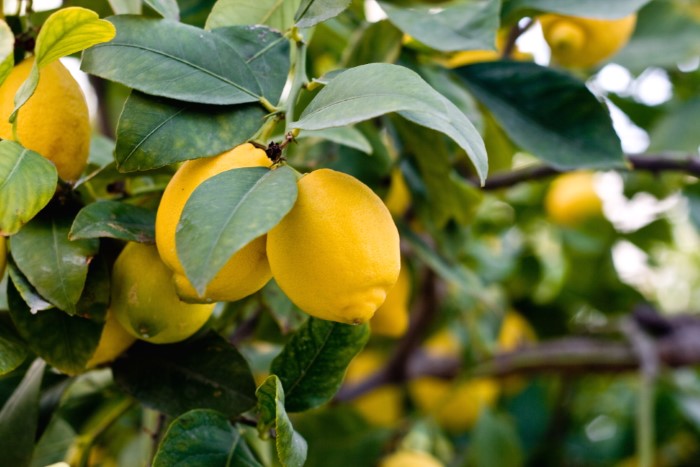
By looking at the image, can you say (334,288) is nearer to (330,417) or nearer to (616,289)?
(330,417)

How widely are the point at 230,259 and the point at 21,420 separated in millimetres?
265

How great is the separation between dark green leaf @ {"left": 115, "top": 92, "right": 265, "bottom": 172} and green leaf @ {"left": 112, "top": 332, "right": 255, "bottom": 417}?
169mm

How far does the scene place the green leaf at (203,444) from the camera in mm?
492

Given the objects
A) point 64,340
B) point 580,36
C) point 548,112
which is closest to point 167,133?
point 64,340

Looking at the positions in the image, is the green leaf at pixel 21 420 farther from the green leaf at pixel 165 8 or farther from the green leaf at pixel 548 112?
the green leaf at pixel 548 112

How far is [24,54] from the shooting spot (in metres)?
0.57

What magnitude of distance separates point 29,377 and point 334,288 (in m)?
0.31

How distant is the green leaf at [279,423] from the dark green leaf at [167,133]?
0.15 meters

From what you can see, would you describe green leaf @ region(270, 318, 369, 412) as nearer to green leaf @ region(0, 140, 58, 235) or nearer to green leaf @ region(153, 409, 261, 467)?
green leaf @ region(153, 409, 261, 467)

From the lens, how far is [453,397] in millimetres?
1263

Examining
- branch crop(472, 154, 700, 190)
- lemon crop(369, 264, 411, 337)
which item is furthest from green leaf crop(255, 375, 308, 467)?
branch crop(472, 154, 700, 190)

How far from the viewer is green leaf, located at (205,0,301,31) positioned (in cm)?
55

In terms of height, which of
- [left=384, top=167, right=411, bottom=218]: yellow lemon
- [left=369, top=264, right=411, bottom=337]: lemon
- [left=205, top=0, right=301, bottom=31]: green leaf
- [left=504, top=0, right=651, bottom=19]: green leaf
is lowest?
[left=369, top=264, right=411, bottom=337]: lemon

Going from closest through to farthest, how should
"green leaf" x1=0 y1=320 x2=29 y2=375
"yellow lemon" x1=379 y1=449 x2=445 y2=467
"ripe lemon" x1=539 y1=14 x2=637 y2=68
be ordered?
"green leaf" x1=0 y1=320 x2=29 y2=375
"ripe lemon" x1=539 y1=14 x2=637 y2=68
"yellow lemon" x1=379 y1=449 x2=445 y2=467
